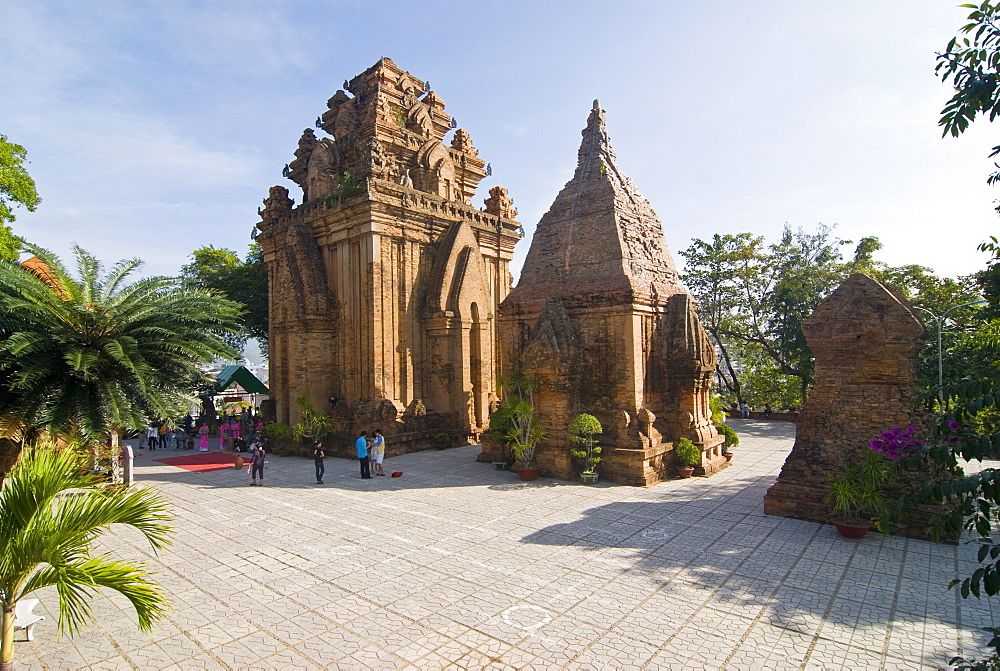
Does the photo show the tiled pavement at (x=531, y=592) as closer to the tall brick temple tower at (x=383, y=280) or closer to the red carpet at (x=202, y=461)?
the red carpet at (x=202, y=461)

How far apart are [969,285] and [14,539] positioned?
26.5m

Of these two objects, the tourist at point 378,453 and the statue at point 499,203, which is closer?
the tourist at point 378,453

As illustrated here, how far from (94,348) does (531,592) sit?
582 cm

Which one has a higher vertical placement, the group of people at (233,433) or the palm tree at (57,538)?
the palm tree at (57,538)

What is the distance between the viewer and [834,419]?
30.9ft

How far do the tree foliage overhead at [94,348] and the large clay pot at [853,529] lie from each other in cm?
879

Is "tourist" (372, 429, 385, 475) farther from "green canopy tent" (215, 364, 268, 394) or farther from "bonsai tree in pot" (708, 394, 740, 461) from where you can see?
"green canopy tent" (215, 364, 268, 394)

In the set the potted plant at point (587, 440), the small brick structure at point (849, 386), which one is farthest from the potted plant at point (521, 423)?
the small brick structure at point (849, 386)

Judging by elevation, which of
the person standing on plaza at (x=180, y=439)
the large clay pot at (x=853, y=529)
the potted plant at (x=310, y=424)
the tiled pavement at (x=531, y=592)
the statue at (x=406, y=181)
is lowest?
the tiled pavement at (x=531, y=592)

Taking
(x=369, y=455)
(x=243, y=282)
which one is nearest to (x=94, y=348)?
(x=369, y=455)

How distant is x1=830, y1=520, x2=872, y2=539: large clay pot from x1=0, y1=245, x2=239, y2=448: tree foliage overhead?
8.79m

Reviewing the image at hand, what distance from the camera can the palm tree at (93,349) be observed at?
21.1 ft

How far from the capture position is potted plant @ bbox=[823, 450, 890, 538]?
8.24 m

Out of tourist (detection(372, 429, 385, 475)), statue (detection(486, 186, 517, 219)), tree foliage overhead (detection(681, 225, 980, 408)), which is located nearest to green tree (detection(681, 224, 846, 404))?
tree foliage overhead (detection(681, 225, 980, 408))
